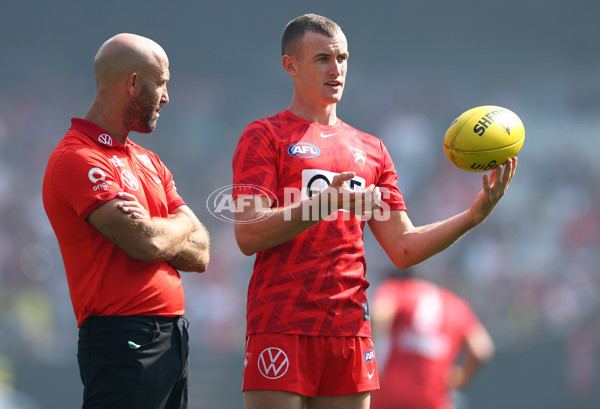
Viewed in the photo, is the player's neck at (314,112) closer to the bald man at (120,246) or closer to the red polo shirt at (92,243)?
the bald man at (120,246)

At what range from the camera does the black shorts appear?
2.92 meters

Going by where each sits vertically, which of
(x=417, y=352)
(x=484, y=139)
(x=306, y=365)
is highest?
(x=484, y=139)

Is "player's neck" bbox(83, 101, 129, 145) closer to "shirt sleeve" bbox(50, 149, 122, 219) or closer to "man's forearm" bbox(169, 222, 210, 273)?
"shirt sleeve" bbox(50, 149, 122, 219)

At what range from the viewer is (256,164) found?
3160mm

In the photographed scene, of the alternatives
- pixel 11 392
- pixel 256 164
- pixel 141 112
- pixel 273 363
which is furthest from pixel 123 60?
pixel 11 392

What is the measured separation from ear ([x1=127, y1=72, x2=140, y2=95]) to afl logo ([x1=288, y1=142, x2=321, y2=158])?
747 millimetres

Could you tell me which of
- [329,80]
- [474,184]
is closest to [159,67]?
[329,80]

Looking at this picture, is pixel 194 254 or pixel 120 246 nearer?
pixel 120 246

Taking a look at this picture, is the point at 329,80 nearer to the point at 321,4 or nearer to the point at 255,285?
the point at 255,285

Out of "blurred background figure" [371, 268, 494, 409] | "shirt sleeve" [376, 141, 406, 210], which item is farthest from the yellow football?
"blurred background figure" [371, 268, 494, 409]

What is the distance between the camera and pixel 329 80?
338 cm

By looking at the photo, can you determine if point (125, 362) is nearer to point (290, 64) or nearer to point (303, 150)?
point (303, 150)

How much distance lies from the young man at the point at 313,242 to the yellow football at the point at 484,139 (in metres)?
0.14

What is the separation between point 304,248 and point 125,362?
890 mm
